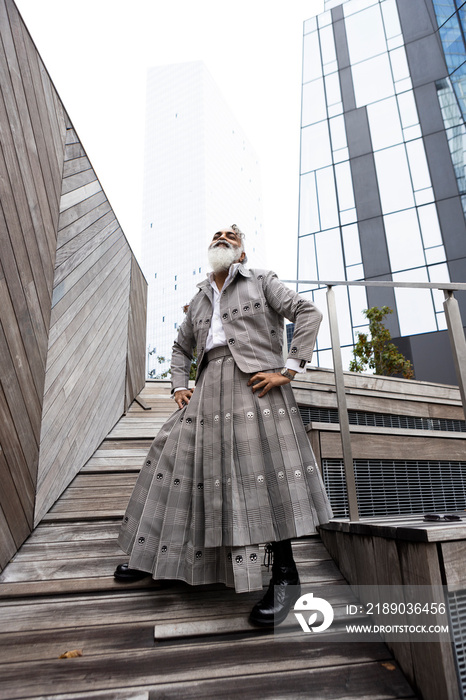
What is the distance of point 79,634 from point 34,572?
1.28 ft

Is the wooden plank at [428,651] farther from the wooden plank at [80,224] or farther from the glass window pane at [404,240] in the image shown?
the glass window pane at [404,240]

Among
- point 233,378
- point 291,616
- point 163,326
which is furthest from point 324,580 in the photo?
point 163,326

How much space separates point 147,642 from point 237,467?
529mm

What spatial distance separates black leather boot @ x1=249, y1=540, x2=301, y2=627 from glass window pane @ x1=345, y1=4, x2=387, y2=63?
12.7 meters

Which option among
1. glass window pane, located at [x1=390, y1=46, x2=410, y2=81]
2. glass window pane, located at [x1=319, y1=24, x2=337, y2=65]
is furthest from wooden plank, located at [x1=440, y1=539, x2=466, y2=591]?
glass window pane, located at [x1=319, y1=24, x2=337, y2=65]

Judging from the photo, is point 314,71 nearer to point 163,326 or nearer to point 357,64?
point 357,64

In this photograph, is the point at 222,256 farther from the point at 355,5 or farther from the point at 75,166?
the point at 355,5

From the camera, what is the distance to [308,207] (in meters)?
10.6

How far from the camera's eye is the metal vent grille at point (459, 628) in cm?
89

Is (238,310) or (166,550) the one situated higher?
(238,310)

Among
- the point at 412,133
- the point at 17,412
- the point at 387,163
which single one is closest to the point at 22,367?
the point at 17,412

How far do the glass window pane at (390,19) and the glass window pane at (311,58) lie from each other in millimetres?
1727

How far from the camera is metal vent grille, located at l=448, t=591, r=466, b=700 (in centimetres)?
89

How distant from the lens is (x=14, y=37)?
1.59m
